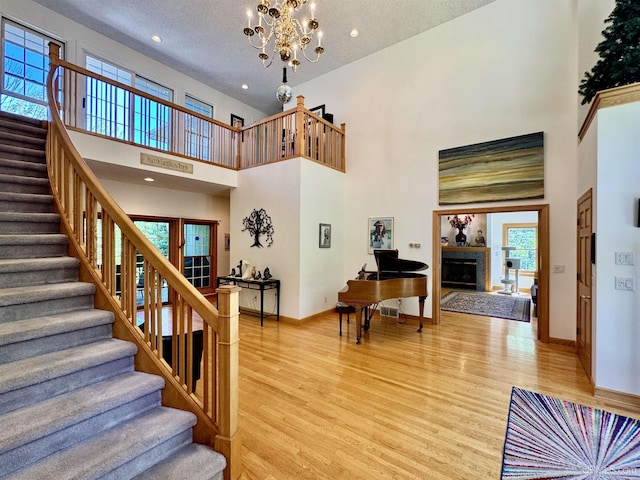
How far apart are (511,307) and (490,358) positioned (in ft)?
11.8

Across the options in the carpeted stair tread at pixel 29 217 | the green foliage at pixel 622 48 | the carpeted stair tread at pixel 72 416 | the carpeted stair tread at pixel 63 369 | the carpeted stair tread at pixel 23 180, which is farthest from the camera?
the carpeted stair tread at pixel 23 180

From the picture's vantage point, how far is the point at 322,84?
695 centimetres

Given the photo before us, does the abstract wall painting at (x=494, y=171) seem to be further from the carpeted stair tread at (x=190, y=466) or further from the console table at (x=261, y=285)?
the carpeted stair tread at (x=190, y=466)

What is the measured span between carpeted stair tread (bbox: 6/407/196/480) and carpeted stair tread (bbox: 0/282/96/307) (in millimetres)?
1072

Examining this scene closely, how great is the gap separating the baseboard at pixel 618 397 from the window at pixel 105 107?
7.34 meters

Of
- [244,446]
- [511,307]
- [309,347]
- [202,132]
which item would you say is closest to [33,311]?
[244,446]

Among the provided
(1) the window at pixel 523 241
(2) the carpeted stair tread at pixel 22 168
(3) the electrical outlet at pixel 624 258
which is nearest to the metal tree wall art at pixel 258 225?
(2) the carpeted stair tread at pixel 22 168

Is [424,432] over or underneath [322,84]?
underneath

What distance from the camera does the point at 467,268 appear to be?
9.10 meters

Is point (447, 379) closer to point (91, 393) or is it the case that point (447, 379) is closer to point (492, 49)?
point (91, 393)

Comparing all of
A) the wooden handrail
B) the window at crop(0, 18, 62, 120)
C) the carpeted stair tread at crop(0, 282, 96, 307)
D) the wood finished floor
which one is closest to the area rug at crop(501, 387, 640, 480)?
the wood finished floor

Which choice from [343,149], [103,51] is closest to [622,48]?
[343,149]

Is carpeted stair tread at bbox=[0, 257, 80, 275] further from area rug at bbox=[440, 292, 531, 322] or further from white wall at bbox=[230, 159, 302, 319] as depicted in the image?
area rug at bbox=[440, 292, 531, 322]

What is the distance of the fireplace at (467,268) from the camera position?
875cm
